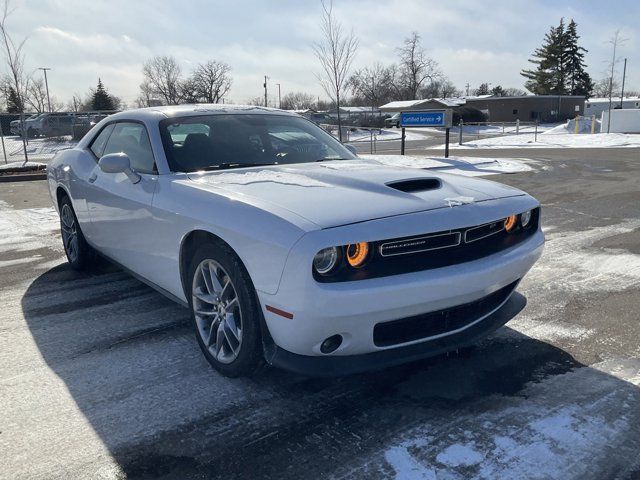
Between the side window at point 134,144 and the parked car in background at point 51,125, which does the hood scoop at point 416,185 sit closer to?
the side window at point 134,144

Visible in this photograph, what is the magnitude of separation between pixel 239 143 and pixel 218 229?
4.29ft

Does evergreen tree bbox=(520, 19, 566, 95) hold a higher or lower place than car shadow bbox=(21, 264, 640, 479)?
higher

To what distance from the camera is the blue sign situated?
15.5m

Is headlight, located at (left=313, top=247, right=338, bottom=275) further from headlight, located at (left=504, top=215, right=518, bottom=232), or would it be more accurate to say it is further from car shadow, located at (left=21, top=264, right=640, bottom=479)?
headlight, located at (left=504, top=215, right=518, bottom=232)

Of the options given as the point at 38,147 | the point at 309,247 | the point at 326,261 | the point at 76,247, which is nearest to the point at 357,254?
the point at 326,261

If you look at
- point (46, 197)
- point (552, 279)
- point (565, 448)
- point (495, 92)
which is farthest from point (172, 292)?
point (495, 92)

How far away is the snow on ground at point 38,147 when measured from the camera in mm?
23597

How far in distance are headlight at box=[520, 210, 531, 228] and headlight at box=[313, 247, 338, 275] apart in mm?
1397

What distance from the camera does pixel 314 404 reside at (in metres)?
2.74

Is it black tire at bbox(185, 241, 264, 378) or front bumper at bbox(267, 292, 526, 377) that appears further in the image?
black tire at bbox(185, 241, 264, 378)

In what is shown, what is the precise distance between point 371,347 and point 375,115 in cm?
5419

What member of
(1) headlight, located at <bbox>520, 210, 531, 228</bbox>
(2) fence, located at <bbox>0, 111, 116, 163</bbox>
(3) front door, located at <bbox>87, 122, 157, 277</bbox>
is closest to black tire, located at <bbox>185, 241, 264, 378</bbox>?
(3) front door, located at <bbox>87, 122, 157, 277</bbox>

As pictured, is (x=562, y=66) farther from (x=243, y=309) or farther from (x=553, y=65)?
(x=243, y=309)

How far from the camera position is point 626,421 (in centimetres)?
250
